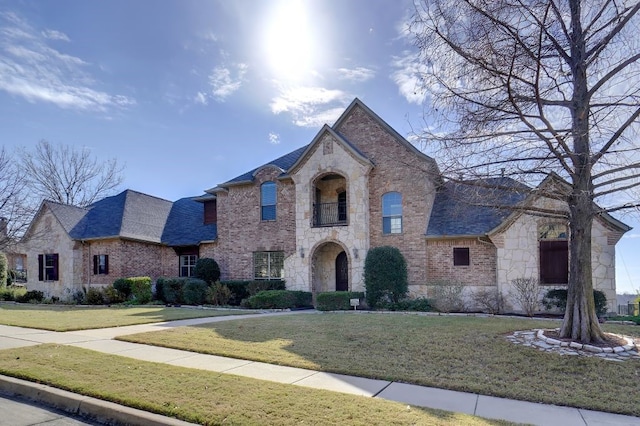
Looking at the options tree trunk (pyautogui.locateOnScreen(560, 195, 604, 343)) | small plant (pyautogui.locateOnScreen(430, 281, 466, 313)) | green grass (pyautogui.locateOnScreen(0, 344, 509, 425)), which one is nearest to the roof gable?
small plant (pyautogui.locateOnScreen(430, 281, 466, 313))

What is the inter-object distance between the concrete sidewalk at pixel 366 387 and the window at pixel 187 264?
14.7 meters

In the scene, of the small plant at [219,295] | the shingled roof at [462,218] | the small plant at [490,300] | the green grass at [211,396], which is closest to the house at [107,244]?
the small plant at [219,295]

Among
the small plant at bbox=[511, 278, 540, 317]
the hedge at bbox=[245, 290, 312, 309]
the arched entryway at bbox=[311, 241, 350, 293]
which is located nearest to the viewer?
the small plant at bbox=[511, 278, 540, 317]

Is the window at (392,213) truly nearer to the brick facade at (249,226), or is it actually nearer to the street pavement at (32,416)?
the brick facade at (249,226)

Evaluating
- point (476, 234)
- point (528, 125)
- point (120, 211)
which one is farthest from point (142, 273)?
point (528, 125)

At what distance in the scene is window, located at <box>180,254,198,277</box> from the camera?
24.4 metres

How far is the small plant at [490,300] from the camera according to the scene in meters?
15.8

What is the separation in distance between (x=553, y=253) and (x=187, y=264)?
19.0 meters

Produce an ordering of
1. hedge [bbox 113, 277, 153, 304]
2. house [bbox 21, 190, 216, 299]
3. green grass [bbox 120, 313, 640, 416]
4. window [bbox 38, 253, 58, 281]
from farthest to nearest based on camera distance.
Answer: window [bbox 38, 253, 58, 281], house [bbox 21, 190, 216, 299], hedge [bbox 113, 277, 153, 304], green grass [bbox 120, 313, 640, 416]

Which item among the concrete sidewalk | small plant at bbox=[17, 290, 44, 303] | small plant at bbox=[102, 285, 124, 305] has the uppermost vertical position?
the concrete sidewalk

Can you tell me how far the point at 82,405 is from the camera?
5371 millimetres

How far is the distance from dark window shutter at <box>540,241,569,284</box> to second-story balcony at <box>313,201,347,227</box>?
8795mm

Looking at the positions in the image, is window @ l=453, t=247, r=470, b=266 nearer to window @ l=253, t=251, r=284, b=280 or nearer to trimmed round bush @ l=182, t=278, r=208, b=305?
window @ l=253, t=251, r=284, b=280

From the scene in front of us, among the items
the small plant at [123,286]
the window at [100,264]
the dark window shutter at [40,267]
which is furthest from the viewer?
the dark window shutter at [40,267]
